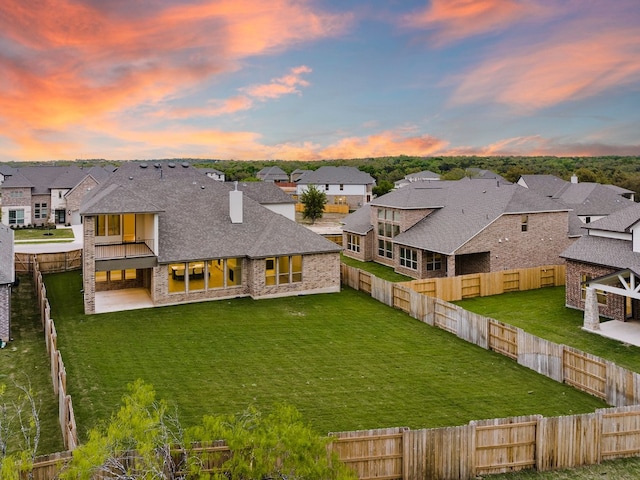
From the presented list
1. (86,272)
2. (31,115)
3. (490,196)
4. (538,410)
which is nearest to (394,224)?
(490,196)

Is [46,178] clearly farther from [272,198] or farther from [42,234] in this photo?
[272,198]

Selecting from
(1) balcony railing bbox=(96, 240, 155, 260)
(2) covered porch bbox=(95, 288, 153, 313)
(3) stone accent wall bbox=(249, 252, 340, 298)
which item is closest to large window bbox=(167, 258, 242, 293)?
(3) stone accent wall bbox=(249, 252, 340, 298)

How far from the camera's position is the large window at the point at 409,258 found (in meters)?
33.7

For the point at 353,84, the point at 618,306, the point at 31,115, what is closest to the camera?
the point at 618,306

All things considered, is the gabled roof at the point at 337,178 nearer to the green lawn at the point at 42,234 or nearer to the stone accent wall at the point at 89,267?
the green lawn at the point at 42,234

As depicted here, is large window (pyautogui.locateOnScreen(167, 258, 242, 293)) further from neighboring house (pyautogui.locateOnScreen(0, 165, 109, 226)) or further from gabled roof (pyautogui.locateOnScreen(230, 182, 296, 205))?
neighboring house (pyautogui.locateOnScreen(0, 165, 109, 226))

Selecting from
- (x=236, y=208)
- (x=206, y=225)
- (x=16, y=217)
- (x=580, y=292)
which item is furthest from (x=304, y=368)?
(x=16, y=217)

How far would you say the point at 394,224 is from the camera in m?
36.9

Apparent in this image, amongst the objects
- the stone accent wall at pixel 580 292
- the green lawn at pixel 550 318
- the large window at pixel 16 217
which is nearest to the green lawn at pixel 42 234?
the large window at pixel 16 217

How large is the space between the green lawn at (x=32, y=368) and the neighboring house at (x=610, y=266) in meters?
19.9

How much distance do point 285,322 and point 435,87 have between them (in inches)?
1693

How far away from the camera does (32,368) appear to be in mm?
17094

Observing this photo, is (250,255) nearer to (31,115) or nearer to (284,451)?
(284,451)

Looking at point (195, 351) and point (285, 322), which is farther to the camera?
point (285, 322)
